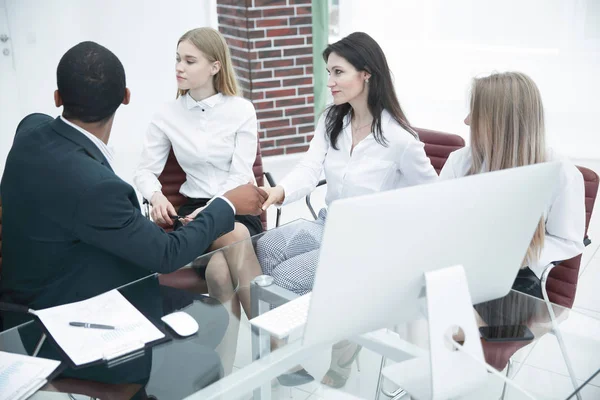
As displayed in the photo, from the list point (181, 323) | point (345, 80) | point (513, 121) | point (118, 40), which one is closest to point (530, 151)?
point (513, 121)

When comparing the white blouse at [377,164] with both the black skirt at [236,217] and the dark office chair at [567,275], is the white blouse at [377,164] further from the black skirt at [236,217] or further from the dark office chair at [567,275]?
the dark office chair at [567,275]

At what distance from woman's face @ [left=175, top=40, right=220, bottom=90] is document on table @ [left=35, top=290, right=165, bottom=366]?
1.30m

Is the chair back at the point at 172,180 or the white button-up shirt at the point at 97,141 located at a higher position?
the white button-up shirt at the point at 97,141

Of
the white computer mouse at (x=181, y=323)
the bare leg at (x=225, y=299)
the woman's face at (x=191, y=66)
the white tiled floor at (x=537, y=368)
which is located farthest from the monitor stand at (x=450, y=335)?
the woman's face at (x=191, y=66)

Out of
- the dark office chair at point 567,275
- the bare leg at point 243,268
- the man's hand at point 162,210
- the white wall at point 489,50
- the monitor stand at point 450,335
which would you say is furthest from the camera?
the white wall at point 489,50

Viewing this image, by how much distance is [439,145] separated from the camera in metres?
2.99

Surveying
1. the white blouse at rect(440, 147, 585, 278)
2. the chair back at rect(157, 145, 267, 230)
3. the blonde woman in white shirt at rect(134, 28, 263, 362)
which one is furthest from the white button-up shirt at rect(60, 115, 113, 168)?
the white blouse at rect(440, 147, 585, 278)

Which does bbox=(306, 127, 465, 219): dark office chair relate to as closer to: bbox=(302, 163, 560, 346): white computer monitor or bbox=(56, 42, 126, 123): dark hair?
bbox=(56, 42, 126, 123): dark hair

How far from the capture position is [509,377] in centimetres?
172

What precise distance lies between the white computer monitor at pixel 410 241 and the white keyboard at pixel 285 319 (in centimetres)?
34

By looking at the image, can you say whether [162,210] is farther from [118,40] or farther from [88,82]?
[118,40]

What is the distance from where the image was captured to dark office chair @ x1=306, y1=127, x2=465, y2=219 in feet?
9.65

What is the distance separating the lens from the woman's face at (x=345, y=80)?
8.58 ft

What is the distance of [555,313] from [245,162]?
1528mm
